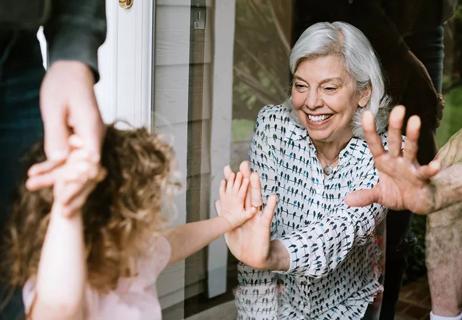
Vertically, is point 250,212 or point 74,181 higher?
point 74,181

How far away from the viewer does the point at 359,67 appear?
1.83 m

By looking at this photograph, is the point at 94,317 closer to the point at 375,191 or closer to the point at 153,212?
the point at 153,212

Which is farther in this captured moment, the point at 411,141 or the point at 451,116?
the point at 451,116

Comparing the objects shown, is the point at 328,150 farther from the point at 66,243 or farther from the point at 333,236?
the point at 66,243

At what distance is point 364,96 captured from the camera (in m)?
1.84

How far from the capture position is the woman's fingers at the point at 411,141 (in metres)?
1.41

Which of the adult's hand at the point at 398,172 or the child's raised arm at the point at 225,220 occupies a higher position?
the adult's hand at the point at 398,172

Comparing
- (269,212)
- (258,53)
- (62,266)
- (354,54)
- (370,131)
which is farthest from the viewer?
(258,53)

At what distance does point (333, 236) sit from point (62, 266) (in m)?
0.70

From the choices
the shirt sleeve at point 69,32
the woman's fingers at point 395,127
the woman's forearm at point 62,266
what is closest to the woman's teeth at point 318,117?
the woman's fingers at point 395,127

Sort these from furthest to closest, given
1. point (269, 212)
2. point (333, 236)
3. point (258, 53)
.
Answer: point (258, 53), point (333, 236), point (269, 212)

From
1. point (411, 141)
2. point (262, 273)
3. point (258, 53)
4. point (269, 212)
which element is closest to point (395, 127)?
point (411, 141)

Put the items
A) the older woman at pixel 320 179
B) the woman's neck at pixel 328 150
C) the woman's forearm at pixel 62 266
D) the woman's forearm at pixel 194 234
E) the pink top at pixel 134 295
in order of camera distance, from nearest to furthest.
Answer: the woman's forearm at pixel 62 266 → the pink top at pixel 134 295 → the woman's forearm at pixel 194 234 → the older woman at pixel 320 179 → the woman's neck at pixel 328 150

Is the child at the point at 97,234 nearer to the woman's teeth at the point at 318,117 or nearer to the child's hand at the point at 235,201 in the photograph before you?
the child's hand at the point at 235,201
